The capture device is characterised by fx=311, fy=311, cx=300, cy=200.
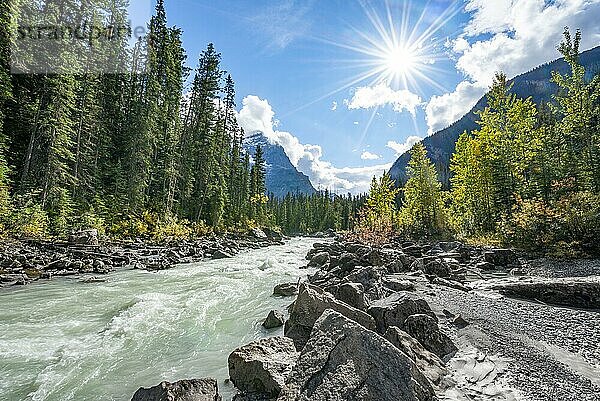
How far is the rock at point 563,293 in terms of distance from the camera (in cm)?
732

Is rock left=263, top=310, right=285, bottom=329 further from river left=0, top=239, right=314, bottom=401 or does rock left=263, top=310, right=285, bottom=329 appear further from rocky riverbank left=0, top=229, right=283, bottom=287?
rocky riverbank left=0, top=229, right=283, bottom=287

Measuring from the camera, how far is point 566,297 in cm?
761

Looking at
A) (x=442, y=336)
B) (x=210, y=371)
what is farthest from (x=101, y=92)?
(x=442, y=336)

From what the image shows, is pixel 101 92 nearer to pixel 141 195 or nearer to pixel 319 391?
pixel 141 195

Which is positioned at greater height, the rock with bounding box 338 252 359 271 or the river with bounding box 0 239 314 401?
the rock with bounding box 338 252 359 271

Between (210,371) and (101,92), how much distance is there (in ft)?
109

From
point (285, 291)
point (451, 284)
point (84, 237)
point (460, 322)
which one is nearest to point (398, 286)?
point (451, 284)

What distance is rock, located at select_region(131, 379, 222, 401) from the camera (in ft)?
11.3

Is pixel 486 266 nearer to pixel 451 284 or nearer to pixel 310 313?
pixel 451 284

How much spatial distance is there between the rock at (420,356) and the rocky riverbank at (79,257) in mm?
12327

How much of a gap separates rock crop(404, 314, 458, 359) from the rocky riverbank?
12289mm

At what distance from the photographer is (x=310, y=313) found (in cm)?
610

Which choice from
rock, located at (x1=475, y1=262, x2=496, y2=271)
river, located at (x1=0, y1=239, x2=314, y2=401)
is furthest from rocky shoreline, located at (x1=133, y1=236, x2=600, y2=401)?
rock, located at (x1=475, y1=262, x2=496, y2=271)

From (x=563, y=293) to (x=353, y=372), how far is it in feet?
24.1
